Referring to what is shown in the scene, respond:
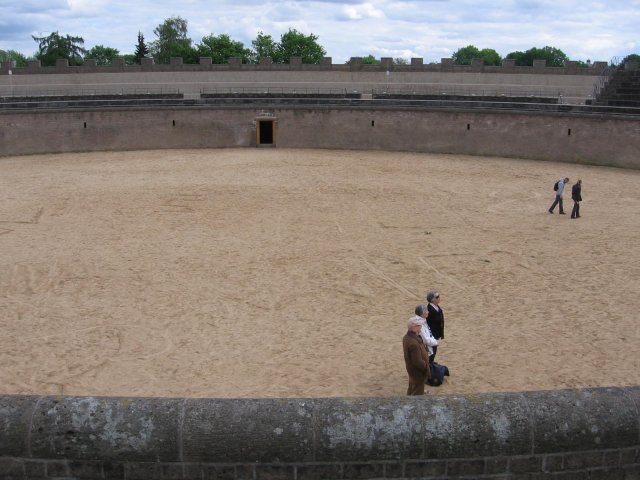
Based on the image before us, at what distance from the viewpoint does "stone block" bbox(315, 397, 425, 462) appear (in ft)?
14.6

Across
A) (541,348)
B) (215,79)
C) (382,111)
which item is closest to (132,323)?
(541,348)

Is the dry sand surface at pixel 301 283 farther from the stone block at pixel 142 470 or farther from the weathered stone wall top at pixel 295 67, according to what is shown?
the weathered stone wall top at pixel 295 67

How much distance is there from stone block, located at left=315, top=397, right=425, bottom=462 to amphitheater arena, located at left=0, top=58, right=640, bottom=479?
0.05 ft

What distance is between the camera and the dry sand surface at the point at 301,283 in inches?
399

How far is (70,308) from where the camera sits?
1258cm

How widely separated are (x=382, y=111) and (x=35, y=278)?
23256mm

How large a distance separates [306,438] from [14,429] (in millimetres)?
2065

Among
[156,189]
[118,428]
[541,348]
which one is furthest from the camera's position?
[156,189]

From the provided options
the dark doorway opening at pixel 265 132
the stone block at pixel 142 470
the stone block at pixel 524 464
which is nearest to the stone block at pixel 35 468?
the stone block at pixel 142 470

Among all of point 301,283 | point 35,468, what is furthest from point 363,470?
point 301,283

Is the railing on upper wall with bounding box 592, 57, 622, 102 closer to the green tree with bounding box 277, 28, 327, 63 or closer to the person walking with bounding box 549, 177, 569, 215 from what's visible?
the person walking with bounding box 549, 177, 569, 215

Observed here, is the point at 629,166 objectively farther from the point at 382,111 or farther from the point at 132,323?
the point at 132,323

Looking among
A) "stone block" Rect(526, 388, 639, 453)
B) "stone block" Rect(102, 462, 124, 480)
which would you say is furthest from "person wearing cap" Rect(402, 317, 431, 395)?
"stone block" Rect(102, 462, 124, 480)

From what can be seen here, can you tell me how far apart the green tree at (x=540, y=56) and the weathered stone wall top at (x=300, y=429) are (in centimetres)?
9356
